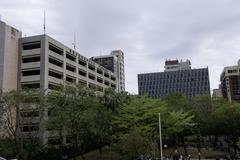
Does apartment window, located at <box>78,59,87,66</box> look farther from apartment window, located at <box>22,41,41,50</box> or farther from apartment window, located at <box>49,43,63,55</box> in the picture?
apartment window, located at <box>22,41,41,50</box>

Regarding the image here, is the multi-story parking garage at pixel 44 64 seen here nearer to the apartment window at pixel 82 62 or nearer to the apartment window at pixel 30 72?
the apartment window at pixel 30 72

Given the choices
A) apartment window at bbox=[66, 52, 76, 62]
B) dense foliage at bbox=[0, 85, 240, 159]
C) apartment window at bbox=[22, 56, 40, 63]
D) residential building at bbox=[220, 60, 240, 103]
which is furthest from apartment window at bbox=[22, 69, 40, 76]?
residential building at bbox=[220, 60, 240, 103]

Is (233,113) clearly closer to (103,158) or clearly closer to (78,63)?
(103,158)

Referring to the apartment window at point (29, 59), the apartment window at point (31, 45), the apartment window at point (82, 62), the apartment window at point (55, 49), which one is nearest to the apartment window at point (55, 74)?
the apartment window at point (29, 59)

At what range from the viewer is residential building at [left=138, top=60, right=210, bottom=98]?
17325cm

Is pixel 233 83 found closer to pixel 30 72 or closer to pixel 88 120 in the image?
pixel 30 72

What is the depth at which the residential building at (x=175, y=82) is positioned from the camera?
568ft

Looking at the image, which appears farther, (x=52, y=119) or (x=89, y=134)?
(x=89, y=134)

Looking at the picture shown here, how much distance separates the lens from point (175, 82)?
17875 cm

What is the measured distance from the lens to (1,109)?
47969 mm

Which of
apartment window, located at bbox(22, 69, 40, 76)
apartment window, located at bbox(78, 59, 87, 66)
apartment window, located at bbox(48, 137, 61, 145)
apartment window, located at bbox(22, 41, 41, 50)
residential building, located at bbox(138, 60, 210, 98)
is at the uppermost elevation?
residential building, located at bbox(138, 60, 210, 98)

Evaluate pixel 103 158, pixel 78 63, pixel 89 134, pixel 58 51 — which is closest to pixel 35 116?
pixel 89 134

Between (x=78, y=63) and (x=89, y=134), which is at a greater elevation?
(x=78, y=63)

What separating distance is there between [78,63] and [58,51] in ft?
28.3
